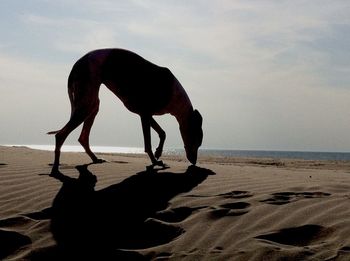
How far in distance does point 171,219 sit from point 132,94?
133 inches

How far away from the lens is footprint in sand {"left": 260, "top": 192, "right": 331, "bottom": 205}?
438 cm

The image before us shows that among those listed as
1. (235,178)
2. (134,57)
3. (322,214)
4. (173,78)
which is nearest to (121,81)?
(134,57)

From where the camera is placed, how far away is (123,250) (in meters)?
3.46

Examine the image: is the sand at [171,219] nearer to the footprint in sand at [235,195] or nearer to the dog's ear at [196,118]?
the footprint in sand at [235,195]

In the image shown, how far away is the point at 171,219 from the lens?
4.09 m

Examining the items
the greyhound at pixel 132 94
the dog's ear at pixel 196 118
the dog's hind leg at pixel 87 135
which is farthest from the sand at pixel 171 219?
the dog's ear at pixel 196 118

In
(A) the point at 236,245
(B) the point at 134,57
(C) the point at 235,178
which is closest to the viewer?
(A) the point at 236,245

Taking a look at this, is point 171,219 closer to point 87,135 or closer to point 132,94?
point 132,94

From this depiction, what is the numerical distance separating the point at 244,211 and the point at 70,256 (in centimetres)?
151

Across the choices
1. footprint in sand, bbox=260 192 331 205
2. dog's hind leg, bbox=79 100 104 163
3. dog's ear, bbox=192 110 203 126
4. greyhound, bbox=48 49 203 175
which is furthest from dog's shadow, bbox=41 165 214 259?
dog's ear, bbox=192 110 203 126

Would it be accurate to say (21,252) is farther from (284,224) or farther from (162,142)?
(162,142)

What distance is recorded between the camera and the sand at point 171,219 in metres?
3.35

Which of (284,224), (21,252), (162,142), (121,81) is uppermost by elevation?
(121,81)

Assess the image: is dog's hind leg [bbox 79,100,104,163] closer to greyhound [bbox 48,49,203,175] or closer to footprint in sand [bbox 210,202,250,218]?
greyhound [bbox 48,49,203,175]
